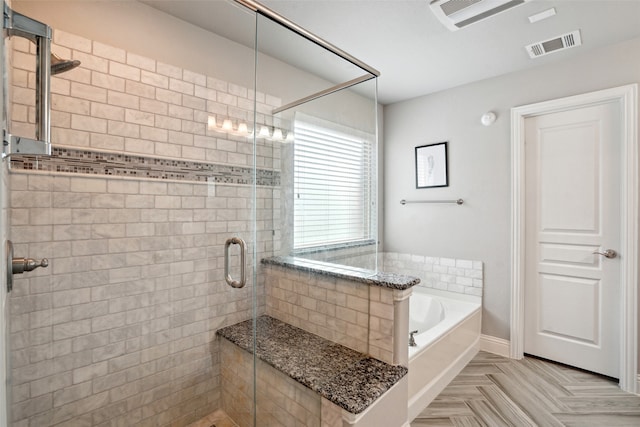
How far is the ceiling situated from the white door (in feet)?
1.82

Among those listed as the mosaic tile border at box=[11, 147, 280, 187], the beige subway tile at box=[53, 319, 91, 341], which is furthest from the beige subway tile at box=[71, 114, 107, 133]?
the beige subway tile at box=[53, 319, 91, 341]

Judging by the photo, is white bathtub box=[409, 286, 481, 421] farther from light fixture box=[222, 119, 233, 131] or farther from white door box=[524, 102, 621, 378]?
light fixture box=[222, 119, 233, 131]

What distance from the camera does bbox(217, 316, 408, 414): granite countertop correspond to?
4.63ft

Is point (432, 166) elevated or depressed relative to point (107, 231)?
elevated

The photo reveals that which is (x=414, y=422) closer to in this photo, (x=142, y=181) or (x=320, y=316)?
(x=320, y=316)

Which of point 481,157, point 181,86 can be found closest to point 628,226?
point 481,157

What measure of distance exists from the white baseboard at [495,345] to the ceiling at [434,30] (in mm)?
2385

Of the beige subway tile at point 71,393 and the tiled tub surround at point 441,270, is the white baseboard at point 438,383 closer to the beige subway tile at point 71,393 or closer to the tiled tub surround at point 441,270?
the tiled tub surround at point 441,270

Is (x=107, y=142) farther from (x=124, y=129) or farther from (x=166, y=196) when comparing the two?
(x=166, y=196)

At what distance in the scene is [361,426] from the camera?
1372 millimetres

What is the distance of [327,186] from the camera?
208cm

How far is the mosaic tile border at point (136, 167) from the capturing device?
1321mm

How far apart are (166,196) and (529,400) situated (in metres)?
2.72

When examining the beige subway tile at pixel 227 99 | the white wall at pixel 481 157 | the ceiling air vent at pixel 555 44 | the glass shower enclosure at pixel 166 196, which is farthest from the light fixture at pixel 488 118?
the beige subway tile at pixel 227 99
